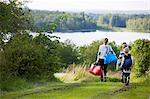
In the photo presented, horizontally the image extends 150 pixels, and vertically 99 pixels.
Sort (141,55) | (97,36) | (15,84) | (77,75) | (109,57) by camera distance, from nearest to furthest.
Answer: (15,84) < (109,57) < (77,75) < (97,36) < (141,55)

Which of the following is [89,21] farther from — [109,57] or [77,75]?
[109,57]

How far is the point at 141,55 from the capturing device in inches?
640

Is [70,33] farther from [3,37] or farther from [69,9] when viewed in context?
[3,37]

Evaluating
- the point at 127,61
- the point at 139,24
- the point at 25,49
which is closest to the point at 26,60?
the point at 25,49

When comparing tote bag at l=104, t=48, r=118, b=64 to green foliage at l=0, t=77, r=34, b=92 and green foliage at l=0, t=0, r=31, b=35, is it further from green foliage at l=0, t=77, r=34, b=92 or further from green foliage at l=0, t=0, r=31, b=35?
green foliage at l=0, t=0, r=31, b=35

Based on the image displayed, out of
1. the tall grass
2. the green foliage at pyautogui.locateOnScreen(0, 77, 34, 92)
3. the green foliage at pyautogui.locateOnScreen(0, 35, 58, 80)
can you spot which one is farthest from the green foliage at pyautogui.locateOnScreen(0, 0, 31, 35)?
the tall grass

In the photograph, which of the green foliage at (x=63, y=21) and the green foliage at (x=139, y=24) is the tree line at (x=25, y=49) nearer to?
the green foliage at (x=63, y=21)

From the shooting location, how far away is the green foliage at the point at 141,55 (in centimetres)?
1584

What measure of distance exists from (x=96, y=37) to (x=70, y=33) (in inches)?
42.4

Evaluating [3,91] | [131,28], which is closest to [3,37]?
[3,91]

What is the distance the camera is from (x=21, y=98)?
9836 mm

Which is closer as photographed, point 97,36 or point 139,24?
point 97,36

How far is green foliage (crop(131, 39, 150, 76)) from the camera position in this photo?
623 inches

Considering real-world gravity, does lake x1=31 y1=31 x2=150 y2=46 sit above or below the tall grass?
A: above
